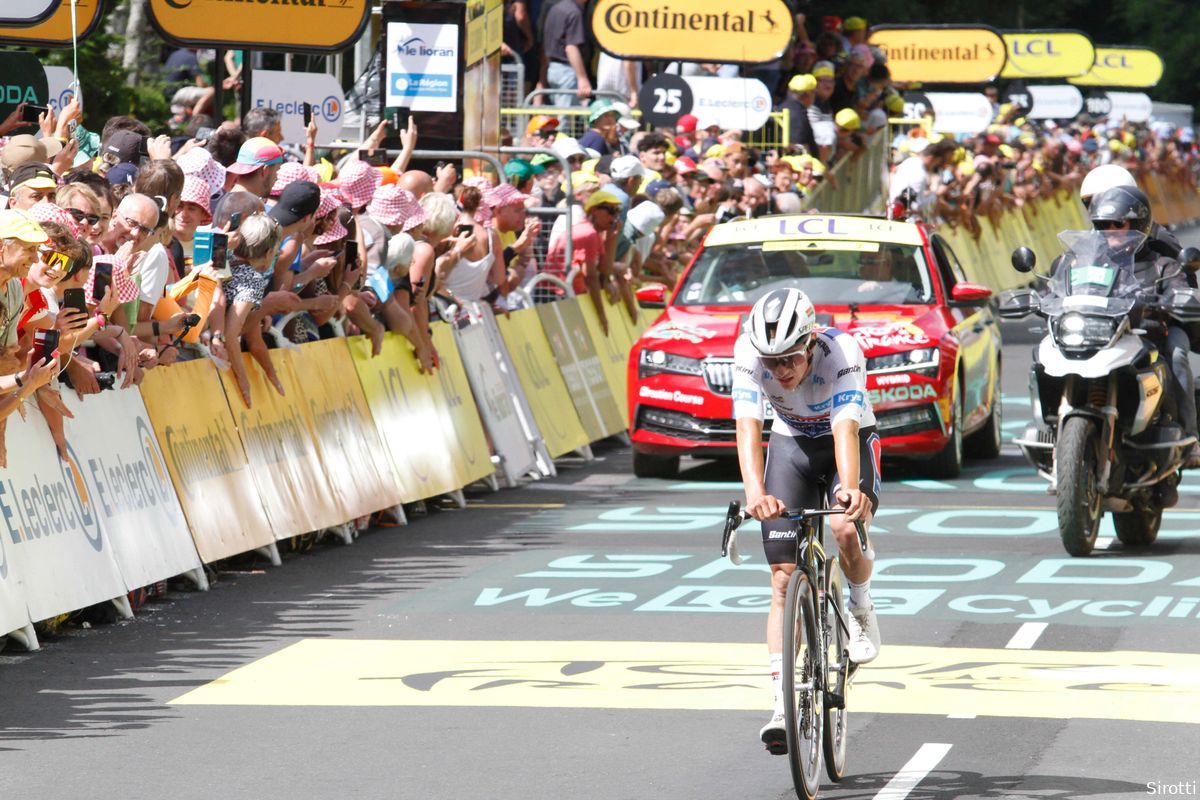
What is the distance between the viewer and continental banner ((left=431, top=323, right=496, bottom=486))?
51.4ft

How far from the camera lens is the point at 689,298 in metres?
17.1

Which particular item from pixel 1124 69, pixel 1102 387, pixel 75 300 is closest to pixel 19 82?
pixel 75 300

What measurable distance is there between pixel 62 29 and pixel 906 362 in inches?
241

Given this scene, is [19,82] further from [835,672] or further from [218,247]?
[835,672]

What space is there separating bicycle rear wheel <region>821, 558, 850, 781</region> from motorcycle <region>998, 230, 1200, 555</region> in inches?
186

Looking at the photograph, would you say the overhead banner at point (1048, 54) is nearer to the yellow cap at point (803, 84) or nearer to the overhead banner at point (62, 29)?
the yellow cap at point (803, 84)

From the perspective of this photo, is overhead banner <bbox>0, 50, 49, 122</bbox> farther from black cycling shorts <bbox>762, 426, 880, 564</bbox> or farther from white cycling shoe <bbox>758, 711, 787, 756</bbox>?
white cycling shoe <bbox>758, 711, 787, 756</bbox>

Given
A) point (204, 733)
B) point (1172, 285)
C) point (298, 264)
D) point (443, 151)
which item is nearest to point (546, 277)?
point (443, 151)

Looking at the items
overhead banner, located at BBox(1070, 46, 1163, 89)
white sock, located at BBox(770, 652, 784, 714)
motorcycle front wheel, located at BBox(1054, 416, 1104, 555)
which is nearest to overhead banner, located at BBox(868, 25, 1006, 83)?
overhead banner, located at BBox(1070, 46, 1163, 89)

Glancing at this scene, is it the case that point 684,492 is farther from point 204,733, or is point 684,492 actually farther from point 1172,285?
point 204,733

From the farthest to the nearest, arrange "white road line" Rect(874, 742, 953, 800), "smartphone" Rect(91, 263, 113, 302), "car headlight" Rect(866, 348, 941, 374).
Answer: "car headlight" Rect(866, 348, 941, 374), "smartphone" Rect(91, 263, 113, 302), "white road line" Rect(874, 742, 953, 800)

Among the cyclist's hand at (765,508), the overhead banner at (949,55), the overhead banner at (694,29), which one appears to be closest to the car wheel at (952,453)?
the cyclist's hand at (765,508)

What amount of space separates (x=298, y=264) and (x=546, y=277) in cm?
569

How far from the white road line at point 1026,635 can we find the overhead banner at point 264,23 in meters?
7.08
